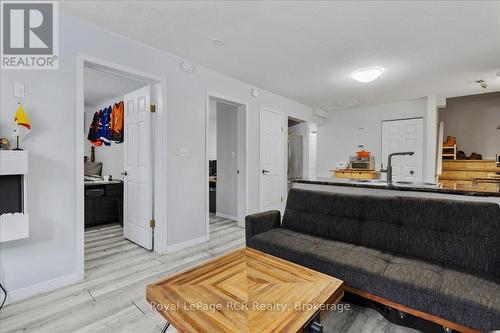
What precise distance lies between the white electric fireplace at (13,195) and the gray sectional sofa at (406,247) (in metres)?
1.83

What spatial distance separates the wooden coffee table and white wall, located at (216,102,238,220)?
3.09 meters

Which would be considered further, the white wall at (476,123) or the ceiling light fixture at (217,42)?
the white wall at (476,123)

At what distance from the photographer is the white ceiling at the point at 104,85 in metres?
3.88

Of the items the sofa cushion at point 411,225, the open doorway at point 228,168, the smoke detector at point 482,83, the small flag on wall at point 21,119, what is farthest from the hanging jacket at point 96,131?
the smoke detector at point 482,83

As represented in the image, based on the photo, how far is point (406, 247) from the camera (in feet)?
6.30

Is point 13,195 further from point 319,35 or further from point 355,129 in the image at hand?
point 355,129

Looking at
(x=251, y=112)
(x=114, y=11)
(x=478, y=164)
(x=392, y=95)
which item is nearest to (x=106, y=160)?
(x=251, y=112)

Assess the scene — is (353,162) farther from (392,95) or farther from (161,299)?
(161,299)

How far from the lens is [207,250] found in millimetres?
3131

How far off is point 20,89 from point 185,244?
230 cm

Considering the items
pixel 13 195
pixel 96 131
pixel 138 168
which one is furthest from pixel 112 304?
pixel 96 131

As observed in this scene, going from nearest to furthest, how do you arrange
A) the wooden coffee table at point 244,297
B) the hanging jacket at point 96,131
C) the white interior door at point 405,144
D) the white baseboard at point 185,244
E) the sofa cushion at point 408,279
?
the wooden coffee table at point 244,297, the sofa cushion at point 408,279, the white baseboard at point 185,244, the hanging jacket at point 96,131, the white interior door at point 405,144

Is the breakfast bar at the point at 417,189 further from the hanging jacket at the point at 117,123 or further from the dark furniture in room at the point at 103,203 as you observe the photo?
the dark furniture in room at the point at 103,203

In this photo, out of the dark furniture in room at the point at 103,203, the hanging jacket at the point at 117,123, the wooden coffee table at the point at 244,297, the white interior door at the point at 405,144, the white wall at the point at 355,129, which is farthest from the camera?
the white wall at the point at 355,129
